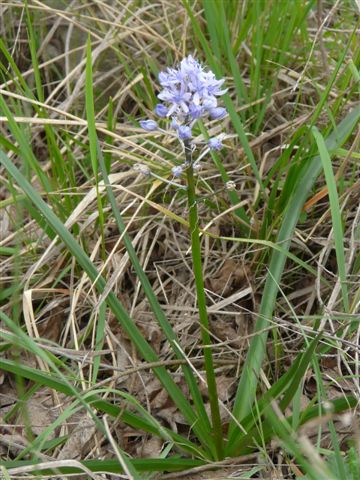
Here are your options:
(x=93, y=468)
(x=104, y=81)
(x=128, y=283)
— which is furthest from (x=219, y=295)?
(x=104, y=81)

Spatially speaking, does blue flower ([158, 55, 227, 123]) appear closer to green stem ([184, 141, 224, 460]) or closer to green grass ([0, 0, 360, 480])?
green stem ([184, 141, 224, 460])

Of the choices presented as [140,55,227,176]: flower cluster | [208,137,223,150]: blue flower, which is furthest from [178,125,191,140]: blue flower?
[208,137,223,150]: blue flower

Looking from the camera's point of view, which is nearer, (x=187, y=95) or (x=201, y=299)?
(x=187, y=95)

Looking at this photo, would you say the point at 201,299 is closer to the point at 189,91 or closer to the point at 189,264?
the point at 189,91

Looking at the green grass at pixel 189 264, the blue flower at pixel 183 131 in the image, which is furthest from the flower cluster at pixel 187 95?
the green grass at pixel 189 264

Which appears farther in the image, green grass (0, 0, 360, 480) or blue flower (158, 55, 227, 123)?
green grass (0, 0, 360, 480)

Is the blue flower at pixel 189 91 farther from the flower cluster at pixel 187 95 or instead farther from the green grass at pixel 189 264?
the green grass at pixel 189 264

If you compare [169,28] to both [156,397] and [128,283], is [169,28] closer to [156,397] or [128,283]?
[128,283]

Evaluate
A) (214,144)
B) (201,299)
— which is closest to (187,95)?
(214,144)
